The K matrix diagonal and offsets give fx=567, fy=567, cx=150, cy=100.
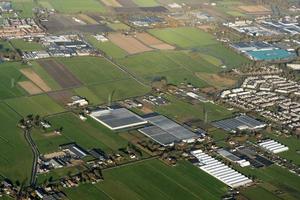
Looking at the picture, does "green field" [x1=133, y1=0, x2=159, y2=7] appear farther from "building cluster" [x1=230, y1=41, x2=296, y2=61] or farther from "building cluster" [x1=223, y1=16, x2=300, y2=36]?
"building cluster" [x1=230, y1=41, x2=296, y2=61]

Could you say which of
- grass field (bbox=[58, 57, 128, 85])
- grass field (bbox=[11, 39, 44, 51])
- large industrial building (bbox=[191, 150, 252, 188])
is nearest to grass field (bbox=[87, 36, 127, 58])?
grass field (bbox=[58, 57, 128, 85])

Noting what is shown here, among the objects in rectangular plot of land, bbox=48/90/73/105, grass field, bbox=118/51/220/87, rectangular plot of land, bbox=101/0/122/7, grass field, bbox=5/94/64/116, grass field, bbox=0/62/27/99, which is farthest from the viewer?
rectangular plot of land, bbox=101/0/122/7

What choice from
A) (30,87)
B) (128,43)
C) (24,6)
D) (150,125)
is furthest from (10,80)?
(24,6)

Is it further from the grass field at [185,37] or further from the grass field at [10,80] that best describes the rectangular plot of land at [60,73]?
the grass field at [185,37]

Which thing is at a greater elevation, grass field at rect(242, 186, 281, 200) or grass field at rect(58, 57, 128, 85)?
grass field at rect(242, 186, 281, 200)

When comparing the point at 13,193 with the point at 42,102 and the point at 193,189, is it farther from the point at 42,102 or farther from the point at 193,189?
the point at 42,102

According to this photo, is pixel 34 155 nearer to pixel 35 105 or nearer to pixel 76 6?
pixel 35 105
